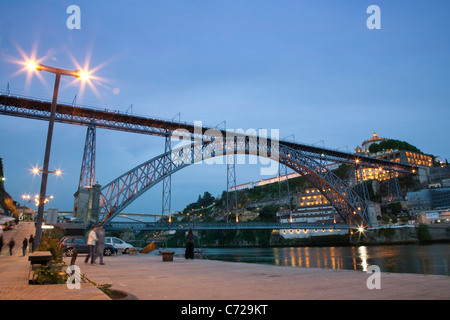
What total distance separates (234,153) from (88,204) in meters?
21.6

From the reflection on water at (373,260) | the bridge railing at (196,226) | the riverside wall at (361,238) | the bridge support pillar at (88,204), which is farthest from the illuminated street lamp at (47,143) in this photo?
the riverside wall at (361,238)

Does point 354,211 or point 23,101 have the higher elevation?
point 23,101

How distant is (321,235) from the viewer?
65.9m

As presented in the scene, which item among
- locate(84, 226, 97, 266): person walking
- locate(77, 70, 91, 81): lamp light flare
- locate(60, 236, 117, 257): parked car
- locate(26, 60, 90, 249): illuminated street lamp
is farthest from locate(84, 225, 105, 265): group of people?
locate(60, 236, 117, 257): parked car

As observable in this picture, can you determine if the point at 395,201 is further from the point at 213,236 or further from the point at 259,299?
the point at 259,299

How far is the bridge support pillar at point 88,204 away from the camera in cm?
3131

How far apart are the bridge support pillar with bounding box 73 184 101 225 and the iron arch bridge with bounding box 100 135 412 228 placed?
6.79 ft

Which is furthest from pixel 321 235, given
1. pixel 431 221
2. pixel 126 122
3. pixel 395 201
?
pixel 126 122

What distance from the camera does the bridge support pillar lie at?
3131cm

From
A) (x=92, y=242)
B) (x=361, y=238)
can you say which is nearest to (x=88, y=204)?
(x=92, y=242)

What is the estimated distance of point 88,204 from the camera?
1238 inches

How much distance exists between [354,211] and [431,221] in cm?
1894
